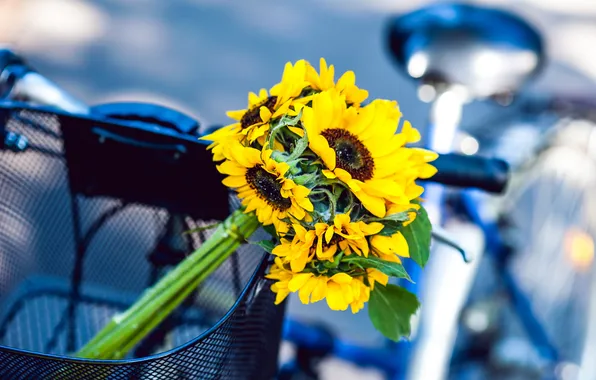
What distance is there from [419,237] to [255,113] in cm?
24

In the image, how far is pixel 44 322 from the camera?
4.18 ft

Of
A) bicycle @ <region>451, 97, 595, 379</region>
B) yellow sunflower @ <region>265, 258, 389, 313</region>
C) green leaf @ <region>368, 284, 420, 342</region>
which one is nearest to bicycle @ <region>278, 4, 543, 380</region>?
bicycle @ <region>451, 97, 595, 379</region>

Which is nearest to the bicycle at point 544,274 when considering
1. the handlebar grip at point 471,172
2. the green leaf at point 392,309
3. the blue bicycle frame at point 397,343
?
the blue bicycle frame at point 397,343

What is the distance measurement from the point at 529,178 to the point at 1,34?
254 centimetres

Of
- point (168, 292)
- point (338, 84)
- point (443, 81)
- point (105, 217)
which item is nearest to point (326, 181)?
point (338, 84)

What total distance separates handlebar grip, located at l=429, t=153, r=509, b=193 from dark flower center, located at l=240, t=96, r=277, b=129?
311 mm

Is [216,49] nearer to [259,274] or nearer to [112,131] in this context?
[112,131]

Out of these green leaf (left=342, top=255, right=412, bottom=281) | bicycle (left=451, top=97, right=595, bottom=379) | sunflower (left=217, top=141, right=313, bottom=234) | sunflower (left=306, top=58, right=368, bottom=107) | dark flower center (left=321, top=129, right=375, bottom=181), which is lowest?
green leaf (left=342, top=255, right=412, bottom=281)

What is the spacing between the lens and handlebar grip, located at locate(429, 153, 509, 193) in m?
0.99

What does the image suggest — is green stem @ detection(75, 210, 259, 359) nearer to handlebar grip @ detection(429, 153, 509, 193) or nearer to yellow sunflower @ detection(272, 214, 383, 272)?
yellow sunflower @ detection(272, 214, 383, 272)

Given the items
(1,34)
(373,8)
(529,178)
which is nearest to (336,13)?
(373,8)

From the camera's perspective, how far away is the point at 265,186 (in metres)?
0.74

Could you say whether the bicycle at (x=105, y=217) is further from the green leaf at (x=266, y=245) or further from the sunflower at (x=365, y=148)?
the sunflower at (x=365, y=148)

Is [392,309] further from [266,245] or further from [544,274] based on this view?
[544,274]
